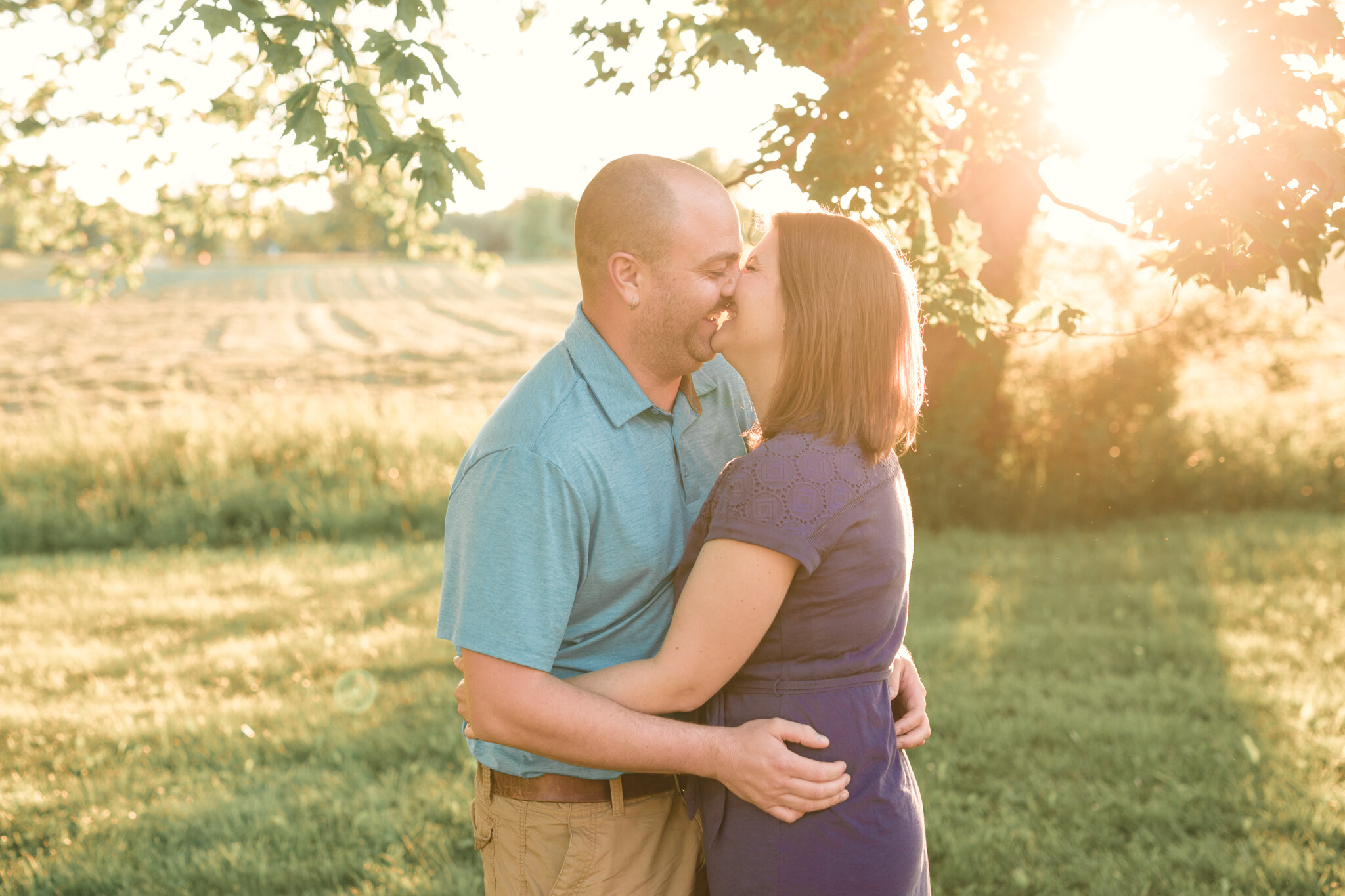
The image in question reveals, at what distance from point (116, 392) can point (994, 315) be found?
2938 cm

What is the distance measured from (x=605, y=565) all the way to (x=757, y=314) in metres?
0.68

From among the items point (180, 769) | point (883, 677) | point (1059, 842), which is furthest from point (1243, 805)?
point (180, 769)

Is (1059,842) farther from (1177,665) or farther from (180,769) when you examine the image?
(180,769)

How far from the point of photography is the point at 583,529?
2.15 meters

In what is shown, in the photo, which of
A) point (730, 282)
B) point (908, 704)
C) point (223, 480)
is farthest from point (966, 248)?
point (223, 480)

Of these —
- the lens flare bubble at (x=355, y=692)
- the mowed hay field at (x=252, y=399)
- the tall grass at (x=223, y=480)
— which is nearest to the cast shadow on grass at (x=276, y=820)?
the lens flare bubble at (x=355, y=692)

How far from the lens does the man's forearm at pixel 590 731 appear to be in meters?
2.07

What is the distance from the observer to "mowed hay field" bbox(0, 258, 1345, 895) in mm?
4465

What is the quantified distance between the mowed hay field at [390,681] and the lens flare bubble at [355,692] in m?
0.03

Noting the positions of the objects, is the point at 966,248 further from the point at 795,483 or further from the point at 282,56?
the point at 282,56

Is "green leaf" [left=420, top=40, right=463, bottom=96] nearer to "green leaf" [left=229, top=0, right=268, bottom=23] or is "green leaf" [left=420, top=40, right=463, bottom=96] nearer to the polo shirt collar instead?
"green leaf" [left=229, top=0, right=268, bottom=23]

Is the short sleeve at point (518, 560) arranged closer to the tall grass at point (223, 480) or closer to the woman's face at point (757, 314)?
the woman's face at point (757, 314)

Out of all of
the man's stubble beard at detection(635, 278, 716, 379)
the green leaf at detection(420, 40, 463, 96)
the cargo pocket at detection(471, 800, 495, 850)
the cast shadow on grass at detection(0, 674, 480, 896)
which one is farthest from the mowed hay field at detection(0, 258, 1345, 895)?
the green leaf at detection(420, 40, 463, 96)

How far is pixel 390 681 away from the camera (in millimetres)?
6789
